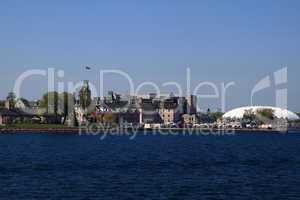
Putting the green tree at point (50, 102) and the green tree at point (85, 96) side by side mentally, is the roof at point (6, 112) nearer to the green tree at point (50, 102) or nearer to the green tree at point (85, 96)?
the green tree at point (50, 102)

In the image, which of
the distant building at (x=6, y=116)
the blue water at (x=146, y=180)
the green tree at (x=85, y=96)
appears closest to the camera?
the blue water at (x=146, y=180)

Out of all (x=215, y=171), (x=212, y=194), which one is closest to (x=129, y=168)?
(x=215, y=171)

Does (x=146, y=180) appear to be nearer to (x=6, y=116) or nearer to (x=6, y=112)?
(x=6, y=116)

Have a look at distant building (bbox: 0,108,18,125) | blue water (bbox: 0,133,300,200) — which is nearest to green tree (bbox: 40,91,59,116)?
distant building (bbox: 0,108,18,125)

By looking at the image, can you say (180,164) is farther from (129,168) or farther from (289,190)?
(289,190)

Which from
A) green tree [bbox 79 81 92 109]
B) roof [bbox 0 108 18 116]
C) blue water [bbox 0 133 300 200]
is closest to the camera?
blue water [bbox 0 133 300 200]

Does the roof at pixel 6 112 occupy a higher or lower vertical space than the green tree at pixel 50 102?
lower

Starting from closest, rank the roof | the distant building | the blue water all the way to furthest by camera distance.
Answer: the blue water
the distant building
the roof

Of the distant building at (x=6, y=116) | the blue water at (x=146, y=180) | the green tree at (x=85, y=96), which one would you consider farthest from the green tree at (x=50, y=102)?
the blue water at (x=146, y=180)

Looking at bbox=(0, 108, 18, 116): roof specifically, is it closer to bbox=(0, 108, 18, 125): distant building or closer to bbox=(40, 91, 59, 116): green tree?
bbox=(0, 108, 18, 125): distant building

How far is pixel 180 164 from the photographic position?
48.8m

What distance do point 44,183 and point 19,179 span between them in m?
2.71

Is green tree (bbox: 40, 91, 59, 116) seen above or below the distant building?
above

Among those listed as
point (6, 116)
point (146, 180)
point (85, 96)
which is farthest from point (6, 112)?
point (146, 180)
